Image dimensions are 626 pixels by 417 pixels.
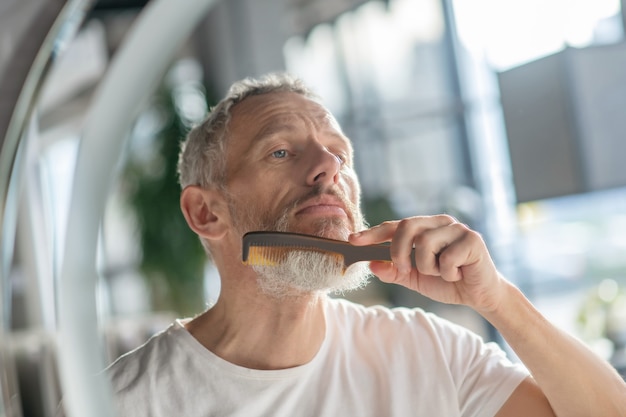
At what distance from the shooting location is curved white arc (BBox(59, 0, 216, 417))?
39 cm

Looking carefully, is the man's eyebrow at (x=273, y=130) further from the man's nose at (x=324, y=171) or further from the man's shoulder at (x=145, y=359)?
the man's shoulder at (x=145, y=359)

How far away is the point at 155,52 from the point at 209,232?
0.78 feet

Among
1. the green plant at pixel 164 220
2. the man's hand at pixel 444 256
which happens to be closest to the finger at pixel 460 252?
the man's hand at pixel 444 256

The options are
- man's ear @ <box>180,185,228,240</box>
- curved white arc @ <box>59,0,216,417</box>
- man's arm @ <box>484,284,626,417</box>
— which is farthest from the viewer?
man's ear @ <box>180,185,228,240</box>

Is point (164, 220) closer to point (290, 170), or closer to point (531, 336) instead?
point (290, 170)

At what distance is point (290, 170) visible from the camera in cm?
57

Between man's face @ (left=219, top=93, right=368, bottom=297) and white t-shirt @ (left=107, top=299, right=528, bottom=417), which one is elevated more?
man's face @ (left=219, top=93, right=368, bottom=297)

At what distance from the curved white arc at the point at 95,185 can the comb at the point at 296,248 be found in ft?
0.42

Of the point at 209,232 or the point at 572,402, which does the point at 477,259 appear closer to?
the point at 572,402

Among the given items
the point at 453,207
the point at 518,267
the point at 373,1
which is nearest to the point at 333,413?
the point at 453,207

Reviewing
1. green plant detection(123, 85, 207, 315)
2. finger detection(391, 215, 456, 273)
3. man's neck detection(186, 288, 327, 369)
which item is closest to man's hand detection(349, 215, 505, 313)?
finger detection(391, 215, 456, 273)

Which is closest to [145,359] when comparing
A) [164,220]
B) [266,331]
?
[266,331]

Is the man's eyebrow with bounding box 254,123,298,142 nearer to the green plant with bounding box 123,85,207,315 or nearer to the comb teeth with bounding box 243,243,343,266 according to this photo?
the comb teeth with bounding box 243,243,343,266

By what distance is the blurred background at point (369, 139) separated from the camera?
517 mm
